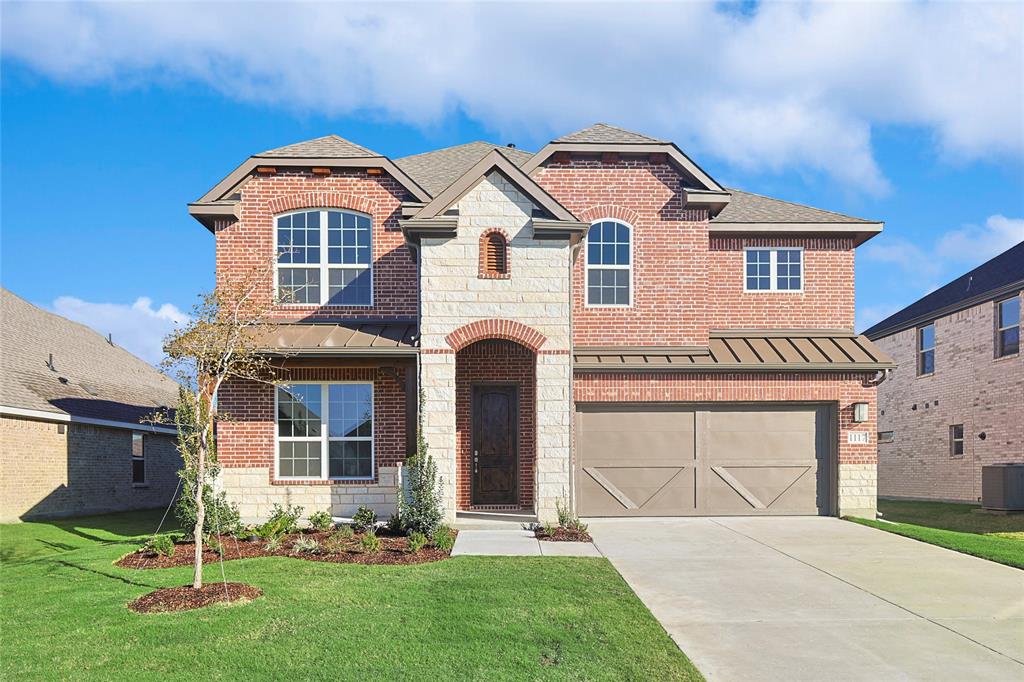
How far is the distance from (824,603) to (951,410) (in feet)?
58.5

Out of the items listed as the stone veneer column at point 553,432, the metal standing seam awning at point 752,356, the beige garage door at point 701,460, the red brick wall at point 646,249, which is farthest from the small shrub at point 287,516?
the red brick wall at point 646,249

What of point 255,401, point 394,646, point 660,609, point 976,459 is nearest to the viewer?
point 394,646

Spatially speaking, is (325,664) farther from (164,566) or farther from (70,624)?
(164,566)

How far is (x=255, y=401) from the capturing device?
14734 mm

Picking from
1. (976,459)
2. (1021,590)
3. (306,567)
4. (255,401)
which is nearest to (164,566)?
(306,567)

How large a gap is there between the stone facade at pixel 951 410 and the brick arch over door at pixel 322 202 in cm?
1743

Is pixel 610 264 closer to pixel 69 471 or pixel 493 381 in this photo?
pixel 493 381

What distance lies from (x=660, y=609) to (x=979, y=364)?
18.4 meters

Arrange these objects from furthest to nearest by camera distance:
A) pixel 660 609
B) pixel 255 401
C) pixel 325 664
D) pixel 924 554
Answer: pixel 255 401, pixel 924 554, pixel 660 609, pixel 325 664

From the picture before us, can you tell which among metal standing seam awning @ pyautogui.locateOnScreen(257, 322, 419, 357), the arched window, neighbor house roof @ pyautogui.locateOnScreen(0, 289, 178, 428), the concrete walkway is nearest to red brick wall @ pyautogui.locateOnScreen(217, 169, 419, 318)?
metal standing seam awning @ pyautogui.locateOnScreen(257, 322, 419, 357)

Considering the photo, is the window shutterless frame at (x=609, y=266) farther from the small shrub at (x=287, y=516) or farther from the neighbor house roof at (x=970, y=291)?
the neighbor house roof at (x=970, y=291)

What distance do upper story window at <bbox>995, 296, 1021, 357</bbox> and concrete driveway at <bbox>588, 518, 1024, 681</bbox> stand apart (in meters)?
10.7

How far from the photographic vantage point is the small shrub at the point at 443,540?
36.7 ft

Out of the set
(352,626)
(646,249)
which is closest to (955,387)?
(646,249)
